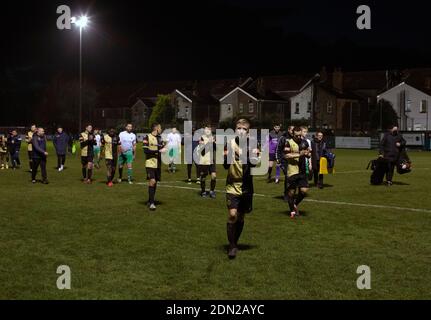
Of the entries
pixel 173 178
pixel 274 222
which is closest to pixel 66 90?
pixel 173 178

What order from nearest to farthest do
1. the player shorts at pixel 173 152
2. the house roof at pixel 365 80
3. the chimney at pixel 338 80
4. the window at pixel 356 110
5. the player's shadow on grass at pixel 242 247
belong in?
1. the player's shadow on grass at pixel 242 247
2. the player shorts at pixel 173 152
3. the window at pixel 356 110
4. the chimney at pixel 338 80
5. the house roof at pixel 365 80

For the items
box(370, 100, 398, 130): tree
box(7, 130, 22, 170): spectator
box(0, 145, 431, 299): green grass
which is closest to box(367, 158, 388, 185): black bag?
box(0, 145, 431, 299): green grass

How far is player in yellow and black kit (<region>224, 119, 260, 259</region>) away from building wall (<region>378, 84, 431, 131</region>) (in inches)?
3230

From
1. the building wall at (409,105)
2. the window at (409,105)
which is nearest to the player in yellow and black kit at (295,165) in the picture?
the building wall at (409,105)

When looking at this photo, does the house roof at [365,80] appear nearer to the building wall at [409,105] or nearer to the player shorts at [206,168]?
the building wall at [409,105]

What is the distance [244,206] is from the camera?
10.3 meters

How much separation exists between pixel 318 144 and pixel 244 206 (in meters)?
11.3

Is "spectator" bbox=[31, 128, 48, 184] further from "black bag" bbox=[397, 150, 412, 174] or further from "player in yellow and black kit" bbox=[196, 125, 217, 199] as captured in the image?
"black bag" bbox=[397, 150, 412, 174]

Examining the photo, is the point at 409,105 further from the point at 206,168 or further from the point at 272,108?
the point at 206,168

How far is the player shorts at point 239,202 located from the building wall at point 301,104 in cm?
8726

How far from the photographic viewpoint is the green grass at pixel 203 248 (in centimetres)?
799

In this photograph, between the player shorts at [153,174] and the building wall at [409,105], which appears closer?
the player shorts at [153,174]

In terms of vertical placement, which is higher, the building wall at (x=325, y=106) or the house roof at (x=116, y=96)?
the house roof at (x=116, y=96)

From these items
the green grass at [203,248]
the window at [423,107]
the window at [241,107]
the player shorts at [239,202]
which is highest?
the window at [241,107]
